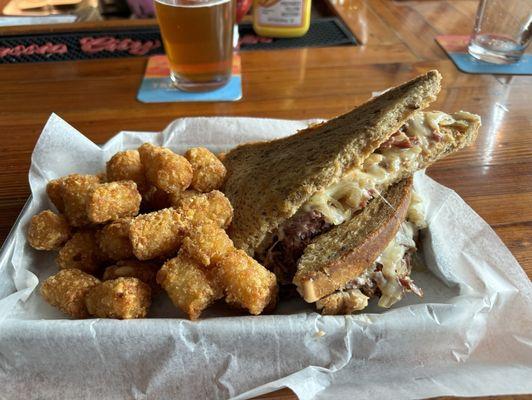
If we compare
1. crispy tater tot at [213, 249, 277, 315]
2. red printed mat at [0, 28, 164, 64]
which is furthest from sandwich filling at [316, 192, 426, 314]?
red printed mat at [0, 28, 164, 64]

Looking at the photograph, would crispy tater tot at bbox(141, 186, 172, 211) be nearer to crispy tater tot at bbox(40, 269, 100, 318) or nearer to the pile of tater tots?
the pile of tater tots

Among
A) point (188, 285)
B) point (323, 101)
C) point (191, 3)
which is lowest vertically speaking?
point (323, 101)

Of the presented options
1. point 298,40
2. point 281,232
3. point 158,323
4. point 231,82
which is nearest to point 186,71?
point 231,82

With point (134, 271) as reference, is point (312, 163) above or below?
above

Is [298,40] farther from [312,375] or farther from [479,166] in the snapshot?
[312,375]

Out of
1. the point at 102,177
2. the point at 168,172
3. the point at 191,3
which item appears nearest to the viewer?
the point at 168,172

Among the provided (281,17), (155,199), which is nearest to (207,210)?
(155,199)

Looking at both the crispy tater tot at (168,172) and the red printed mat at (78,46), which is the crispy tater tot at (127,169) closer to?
the crispy tater tot at (168,172)

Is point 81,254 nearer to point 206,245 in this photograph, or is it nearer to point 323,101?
point 206,245
